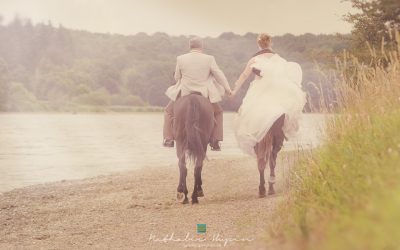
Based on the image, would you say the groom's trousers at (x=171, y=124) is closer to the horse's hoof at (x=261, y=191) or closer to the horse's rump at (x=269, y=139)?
the horse's rump at (x=269, y=139)

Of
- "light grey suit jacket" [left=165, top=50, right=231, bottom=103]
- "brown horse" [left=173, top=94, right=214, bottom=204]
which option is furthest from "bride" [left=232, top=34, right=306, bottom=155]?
"brown horse" [left=173, top=94, right=214, bottom=204]

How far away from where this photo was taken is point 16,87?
3637 inches

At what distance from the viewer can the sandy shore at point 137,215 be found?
831cm

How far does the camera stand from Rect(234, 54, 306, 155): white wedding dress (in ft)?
35.3

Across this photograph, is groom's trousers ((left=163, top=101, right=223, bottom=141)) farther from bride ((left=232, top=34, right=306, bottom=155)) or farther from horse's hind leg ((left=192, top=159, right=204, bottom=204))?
horse's hind leg ((left=192, top=159, right=204, bottom=204))

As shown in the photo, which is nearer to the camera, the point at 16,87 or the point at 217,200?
the point at 217,200

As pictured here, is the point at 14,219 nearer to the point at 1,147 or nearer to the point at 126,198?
the point at 126,198

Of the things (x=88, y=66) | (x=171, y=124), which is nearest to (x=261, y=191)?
(x=171, y=124)

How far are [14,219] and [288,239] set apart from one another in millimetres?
6850

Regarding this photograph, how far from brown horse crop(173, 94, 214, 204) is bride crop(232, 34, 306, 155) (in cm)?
59

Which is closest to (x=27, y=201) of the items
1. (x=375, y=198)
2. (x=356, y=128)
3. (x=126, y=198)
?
(x=126, y=198)

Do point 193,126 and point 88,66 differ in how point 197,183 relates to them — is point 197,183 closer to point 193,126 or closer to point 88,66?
point 193,126

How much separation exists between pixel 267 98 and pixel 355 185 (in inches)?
220

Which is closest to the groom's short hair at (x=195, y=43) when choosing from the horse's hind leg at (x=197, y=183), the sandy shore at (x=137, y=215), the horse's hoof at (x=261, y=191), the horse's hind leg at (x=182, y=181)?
the horse's hind leg at (x=182, y=181)
